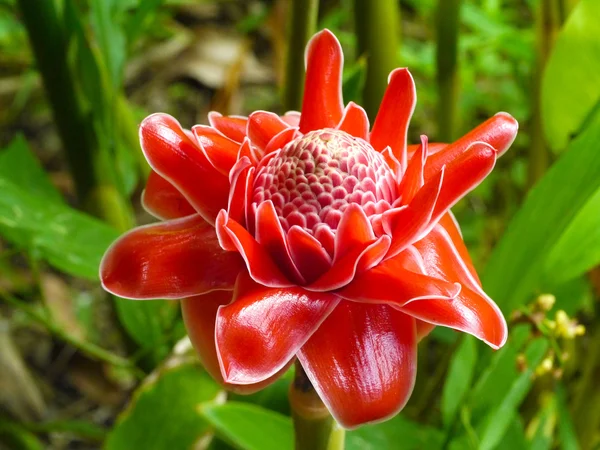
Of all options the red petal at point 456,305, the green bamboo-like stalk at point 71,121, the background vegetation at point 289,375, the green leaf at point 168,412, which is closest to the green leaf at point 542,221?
the background vegetation at point 289,375

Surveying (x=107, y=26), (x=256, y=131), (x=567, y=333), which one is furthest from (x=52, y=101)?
(x=567, y=333)

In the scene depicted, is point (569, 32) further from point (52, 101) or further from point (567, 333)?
point (52, 101)

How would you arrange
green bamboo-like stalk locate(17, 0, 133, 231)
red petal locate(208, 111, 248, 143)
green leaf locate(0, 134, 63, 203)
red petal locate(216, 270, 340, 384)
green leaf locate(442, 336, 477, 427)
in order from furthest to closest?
1. green leaf locate(0, 134, 63, 203)
2. green bamboo-like stalk locate(17, 0, 133, 231)
3. green leaf locate(442, 336, 477, 427)
4. red petal locate(208, 111, 248, 143)
5. red petal locate(216, 270, 340, 384)

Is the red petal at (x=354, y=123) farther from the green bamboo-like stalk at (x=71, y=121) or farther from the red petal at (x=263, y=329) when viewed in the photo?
the green bamboo-like stalk at (x=71, y=121)

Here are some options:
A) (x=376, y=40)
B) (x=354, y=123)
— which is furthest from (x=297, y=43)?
(x=354, y=123)

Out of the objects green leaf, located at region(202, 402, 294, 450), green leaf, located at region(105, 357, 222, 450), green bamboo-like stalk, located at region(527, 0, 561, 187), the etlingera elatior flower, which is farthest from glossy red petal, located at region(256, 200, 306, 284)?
green bamboo-like stalk, located at region(527, 0, 561, 187)

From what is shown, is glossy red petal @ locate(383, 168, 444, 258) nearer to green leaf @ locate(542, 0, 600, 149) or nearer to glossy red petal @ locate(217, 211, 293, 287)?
glossy red petal @ locate(217, 211, 293, 287)
